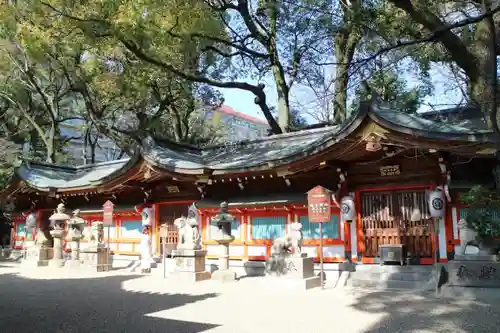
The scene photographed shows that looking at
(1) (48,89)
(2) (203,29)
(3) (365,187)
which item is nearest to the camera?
(3) (365,187)

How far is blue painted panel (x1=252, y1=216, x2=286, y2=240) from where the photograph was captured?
1500 cm

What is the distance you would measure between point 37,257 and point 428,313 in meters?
16.9

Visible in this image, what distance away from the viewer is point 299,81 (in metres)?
21.5

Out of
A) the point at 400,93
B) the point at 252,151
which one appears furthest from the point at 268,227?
the point at 400,93

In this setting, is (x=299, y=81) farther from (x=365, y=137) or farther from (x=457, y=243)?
(x=457, y=243)

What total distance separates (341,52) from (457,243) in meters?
8.83

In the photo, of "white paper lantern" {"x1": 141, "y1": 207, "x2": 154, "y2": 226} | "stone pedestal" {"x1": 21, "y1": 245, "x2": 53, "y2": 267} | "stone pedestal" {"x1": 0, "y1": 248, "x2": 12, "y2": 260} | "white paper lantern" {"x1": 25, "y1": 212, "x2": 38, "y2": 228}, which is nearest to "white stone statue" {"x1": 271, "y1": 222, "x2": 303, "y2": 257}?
"white paper lantern" {"x1": 141, "y1": 207, "x2": 154, "y2": 226}

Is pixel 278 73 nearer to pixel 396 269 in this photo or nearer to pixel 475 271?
pixel 396 269

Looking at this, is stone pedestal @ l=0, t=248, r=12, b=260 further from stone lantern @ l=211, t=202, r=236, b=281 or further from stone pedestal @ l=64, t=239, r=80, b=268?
stone lantern @ l=211, t=202, r=236, b=281

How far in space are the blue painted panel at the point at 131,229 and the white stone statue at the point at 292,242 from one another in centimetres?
819

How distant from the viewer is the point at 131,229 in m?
19.5

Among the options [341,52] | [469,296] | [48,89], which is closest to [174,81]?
[341,52]

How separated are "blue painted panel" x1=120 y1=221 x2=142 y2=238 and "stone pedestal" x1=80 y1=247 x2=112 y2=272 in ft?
6.05

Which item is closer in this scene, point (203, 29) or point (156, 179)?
point (203, 29)
